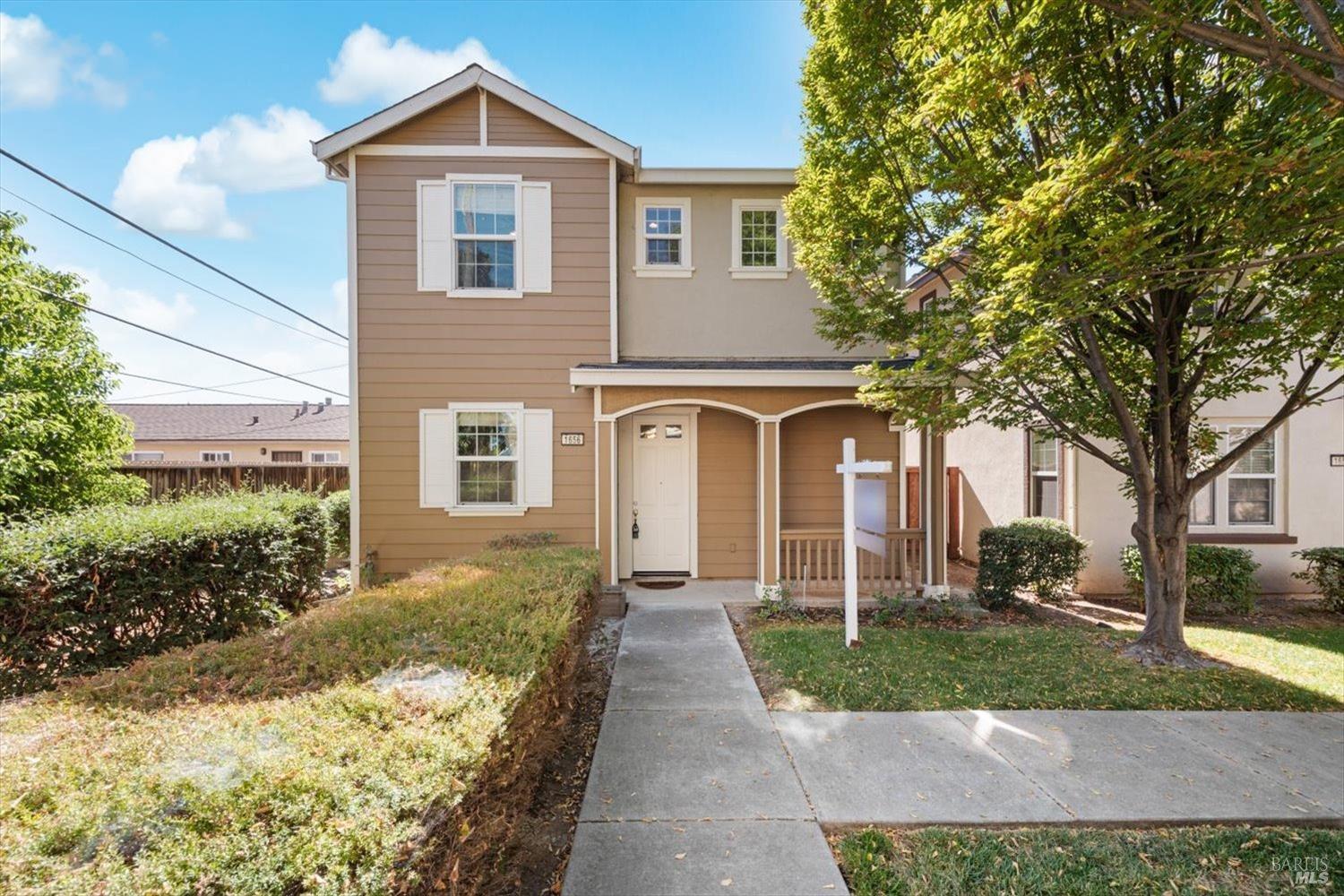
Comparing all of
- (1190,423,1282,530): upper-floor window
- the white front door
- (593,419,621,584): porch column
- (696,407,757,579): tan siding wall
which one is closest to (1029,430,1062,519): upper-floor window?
(1190,423,1282,530): upper-floor window

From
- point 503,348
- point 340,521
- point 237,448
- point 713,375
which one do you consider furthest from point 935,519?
point 237,448

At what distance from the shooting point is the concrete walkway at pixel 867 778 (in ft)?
8.78

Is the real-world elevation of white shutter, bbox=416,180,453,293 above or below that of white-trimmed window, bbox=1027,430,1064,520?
above

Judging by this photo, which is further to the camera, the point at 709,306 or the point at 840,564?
the point at 709,306

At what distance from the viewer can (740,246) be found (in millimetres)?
8680

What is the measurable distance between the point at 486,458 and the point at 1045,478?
907 cm

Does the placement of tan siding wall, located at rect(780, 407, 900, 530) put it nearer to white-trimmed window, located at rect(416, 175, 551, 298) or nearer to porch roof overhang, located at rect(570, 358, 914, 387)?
porch roof overhang, located at rect(570, 358, 914, 387)

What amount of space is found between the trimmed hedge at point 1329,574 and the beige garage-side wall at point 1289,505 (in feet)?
1.36

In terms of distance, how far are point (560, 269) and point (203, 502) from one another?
5287mm

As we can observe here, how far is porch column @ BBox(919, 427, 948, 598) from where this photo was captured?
7648mm

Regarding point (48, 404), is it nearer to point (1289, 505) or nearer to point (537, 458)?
point (537, 458)

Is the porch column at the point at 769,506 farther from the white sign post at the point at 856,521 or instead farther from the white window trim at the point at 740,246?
the white window trim at the point at 740,246

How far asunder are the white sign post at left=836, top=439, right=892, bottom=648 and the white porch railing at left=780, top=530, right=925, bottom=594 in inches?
57.1

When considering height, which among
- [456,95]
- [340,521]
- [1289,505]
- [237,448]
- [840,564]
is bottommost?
[840,564]
